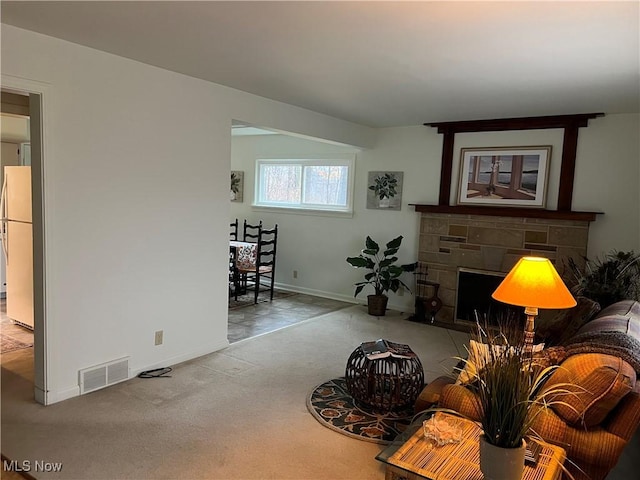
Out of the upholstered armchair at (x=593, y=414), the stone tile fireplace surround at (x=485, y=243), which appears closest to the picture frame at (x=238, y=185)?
the stone tile fireplace surround at (x=485, y=243)

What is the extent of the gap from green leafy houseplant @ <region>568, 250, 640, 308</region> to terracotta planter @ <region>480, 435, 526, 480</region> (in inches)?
115

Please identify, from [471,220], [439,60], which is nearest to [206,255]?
[439,60]

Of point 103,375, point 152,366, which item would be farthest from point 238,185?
point 103,375

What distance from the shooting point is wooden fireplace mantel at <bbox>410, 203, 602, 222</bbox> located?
486 cm

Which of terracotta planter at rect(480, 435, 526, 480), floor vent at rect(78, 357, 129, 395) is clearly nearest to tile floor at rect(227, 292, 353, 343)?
floor vent at rect(78, 357, 129, 395)

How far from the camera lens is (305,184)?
7.02m

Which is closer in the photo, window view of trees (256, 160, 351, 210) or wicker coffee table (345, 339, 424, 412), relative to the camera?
wicker coffee table (345, 339, 424, 412)

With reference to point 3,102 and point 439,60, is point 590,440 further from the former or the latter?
point 3,102

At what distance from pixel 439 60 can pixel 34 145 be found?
262 centimetres

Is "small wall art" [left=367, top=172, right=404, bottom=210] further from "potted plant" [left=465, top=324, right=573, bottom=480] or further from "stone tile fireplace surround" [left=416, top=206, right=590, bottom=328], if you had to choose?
"potted plant" [left=465, top=324, right=573, bottom=480]

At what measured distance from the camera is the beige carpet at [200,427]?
8.16 feet

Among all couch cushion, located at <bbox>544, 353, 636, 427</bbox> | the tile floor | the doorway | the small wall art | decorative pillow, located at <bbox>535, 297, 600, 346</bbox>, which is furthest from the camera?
the small wall art

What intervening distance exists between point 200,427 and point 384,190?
4100 mm

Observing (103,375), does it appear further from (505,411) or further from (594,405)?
(594,405)
